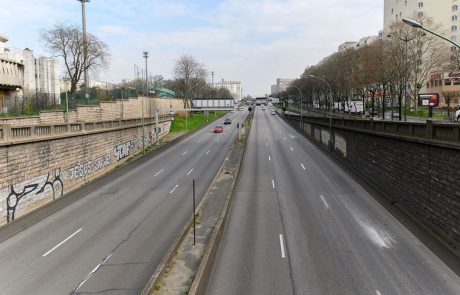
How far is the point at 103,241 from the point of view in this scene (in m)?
20.2

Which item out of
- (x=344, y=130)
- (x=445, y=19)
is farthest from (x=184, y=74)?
(x=344, y=130)

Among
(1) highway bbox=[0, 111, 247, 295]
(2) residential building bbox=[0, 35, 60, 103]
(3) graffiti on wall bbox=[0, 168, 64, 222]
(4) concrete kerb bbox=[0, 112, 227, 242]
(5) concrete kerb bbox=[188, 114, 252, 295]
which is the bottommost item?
(1) highway bbox=[0, 111, 247, 295]

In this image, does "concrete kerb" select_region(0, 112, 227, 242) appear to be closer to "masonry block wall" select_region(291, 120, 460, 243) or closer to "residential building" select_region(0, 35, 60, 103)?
"residential building" select_region(0, 35, 60, 103)

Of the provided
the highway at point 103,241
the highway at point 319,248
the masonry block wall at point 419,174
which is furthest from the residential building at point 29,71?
the masonry block wall at point 419,174

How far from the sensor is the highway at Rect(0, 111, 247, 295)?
15211mm

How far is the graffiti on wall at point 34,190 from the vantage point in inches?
913

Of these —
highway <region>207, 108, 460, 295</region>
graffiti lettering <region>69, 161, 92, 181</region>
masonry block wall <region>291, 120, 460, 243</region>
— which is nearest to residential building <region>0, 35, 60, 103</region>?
graffiti lettering <region>69, 161, 92, 181</region>

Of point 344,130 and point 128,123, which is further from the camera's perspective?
point 128,123

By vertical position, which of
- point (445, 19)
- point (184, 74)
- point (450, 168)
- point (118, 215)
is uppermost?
point (445, 19)

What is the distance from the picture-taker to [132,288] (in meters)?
14.4

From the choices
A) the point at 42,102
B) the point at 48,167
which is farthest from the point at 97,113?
the point at 48,167

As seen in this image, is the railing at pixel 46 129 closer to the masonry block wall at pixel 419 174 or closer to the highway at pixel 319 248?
the highway at pixel 319 248

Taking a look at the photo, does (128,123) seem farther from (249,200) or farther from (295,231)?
(295,231)

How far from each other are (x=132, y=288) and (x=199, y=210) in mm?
10446
